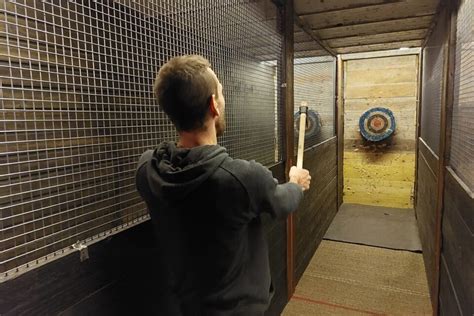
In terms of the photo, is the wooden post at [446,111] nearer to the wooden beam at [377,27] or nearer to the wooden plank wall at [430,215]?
the wooden plank wall at [430,215]

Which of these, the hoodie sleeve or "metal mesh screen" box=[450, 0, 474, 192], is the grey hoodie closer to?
the hoodie sleeve

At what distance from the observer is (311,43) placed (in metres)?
3.04

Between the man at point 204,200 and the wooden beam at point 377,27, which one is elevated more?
the wooden beam at point 377,27

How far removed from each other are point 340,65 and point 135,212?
4.00 meters

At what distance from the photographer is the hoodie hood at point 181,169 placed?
750mm

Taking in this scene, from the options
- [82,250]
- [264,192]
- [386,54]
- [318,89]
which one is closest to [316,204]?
[318,89]

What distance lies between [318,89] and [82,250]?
3028 mm

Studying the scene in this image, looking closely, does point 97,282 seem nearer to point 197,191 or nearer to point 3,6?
point 197,191

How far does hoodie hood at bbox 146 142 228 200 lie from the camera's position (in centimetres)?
75

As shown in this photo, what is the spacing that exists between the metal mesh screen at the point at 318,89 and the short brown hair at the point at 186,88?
5.79 ft

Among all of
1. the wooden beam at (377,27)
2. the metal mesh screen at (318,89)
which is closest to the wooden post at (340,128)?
the metal mesh screen at (318,89)

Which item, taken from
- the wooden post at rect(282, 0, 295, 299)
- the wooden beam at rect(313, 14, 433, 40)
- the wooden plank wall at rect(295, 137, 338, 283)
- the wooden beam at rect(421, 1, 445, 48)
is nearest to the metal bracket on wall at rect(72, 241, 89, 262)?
the wooden post at rect(282, 0, 295, 299)

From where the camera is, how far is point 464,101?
166 cm

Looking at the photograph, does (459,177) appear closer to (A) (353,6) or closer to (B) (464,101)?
(B) (464,101)
